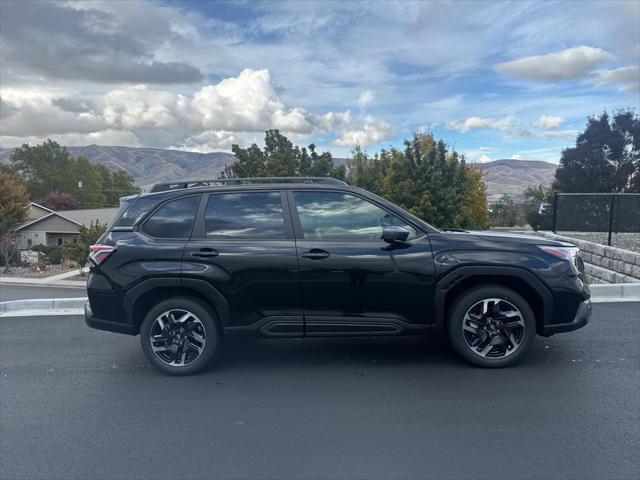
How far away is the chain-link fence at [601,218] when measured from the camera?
463 inches

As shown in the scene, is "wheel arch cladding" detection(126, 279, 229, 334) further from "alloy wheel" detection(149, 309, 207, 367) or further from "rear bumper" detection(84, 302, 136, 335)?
"alloy wheel" detection(149, 309, 207, 367)

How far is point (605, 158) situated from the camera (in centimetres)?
3381

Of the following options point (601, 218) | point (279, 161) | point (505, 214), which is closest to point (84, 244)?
point (279, 161)

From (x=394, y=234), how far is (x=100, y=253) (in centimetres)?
286

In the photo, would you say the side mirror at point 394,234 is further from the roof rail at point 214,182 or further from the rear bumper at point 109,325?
the rear bumper at point 109,325

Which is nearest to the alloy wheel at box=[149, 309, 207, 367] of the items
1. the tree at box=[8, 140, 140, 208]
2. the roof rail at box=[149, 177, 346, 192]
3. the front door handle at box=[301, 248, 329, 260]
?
the front door handle at box=[301, 248, 329, 260]

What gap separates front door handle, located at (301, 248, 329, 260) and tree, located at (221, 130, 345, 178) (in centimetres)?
1805

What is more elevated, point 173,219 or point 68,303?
point 173,219

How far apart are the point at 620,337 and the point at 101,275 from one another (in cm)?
580

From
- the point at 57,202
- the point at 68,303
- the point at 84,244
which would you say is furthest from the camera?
the point at 57,202

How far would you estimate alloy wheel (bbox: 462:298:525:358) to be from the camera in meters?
4.79

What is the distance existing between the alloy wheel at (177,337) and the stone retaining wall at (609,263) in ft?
24.8

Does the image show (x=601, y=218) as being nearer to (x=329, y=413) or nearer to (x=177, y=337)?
(x=329, y=413)

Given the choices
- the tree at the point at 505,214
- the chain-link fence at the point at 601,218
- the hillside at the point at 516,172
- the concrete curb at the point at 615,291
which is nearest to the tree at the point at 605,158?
the tree at the point at 505,214
